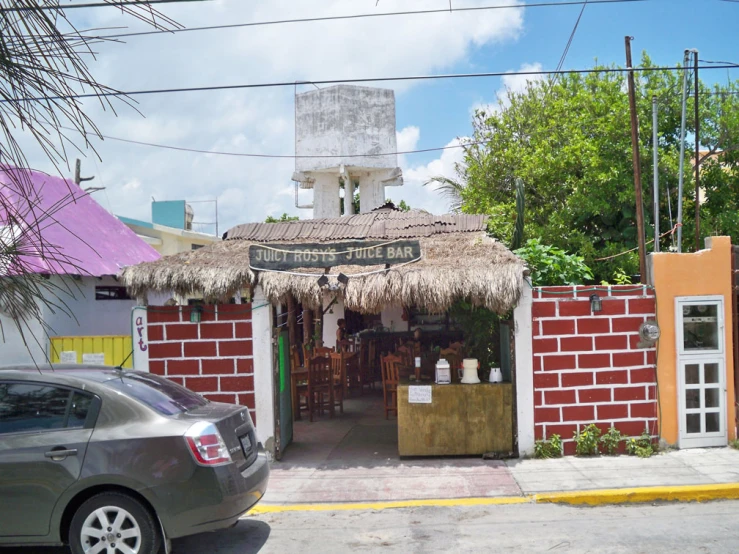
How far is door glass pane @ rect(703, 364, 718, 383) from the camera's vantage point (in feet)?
27.9

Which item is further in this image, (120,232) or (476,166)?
(476,166)

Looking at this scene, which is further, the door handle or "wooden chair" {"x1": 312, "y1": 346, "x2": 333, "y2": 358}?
"wooden chair" {"x1": 312, "y1": 346, "x2": 333, "y2": 358}

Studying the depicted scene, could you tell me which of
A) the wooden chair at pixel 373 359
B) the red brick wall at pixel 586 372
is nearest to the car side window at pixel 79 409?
the red brick wall at pixel 586 372

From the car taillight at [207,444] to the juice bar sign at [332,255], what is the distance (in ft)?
12.0

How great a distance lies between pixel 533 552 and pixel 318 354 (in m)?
7.52

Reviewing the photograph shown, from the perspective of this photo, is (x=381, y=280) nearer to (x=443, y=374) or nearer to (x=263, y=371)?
(x=443, y=374)

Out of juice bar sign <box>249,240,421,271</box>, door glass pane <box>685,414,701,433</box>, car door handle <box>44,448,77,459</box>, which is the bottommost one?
door glass pane <box>685,414,701,433</box>

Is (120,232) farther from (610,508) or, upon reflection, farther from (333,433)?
(610,508)

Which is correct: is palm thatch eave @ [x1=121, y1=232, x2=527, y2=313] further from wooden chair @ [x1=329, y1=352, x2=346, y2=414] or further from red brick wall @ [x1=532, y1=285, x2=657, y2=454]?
wooden chair @ [x1=329, y1=352, x2=346, y2=414]

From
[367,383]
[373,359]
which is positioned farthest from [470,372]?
[373,359]

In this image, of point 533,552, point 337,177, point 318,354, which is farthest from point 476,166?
point 533,552

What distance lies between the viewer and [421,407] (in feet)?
28.1

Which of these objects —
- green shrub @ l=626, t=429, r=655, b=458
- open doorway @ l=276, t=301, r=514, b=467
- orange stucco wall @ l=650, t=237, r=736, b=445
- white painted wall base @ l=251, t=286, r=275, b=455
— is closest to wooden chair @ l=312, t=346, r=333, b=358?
open doorway @ l=276, t=301, r=514, b=467

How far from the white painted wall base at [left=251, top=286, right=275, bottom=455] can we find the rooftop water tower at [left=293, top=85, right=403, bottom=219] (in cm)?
1438
